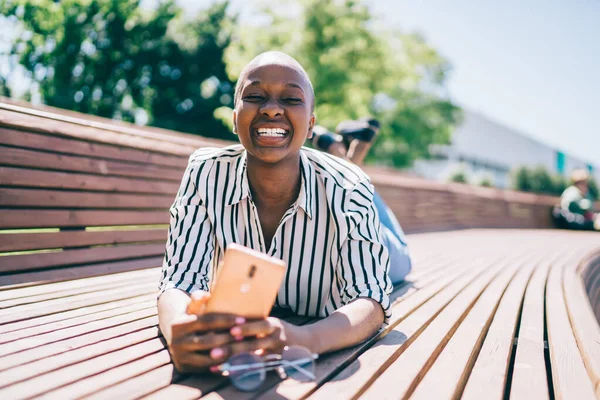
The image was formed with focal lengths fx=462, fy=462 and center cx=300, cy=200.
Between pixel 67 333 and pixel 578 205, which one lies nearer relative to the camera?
pixel 67 333

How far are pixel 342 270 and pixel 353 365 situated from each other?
471 mm

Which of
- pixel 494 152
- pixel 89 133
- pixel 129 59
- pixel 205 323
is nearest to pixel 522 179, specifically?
pixel 494 152

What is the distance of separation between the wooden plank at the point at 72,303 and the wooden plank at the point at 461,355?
1.71 metres

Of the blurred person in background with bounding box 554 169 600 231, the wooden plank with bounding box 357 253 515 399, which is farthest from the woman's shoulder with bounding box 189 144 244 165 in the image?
the blurred person in background with bounding box 554 169 600 231

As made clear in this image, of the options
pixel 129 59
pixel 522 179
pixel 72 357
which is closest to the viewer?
pixel 72 357

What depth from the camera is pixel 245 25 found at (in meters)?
20.0

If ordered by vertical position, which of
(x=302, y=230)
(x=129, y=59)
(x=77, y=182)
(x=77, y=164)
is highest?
(x=129, y=59)

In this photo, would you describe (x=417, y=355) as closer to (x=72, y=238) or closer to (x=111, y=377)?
(x=111, y=377)

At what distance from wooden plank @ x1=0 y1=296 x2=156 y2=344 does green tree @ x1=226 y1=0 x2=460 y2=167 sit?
16053mm

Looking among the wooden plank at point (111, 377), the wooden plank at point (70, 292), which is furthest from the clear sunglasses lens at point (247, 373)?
the wooden plank at point (70, 292)

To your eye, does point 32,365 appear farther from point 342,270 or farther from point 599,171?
point 599,171

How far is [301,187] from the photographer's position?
2094mm

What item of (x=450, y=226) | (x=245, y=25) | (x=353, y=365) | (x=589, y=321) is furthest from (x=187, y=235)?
(x=245, y=25)

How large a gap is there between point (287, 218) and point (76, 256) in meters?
1.90
